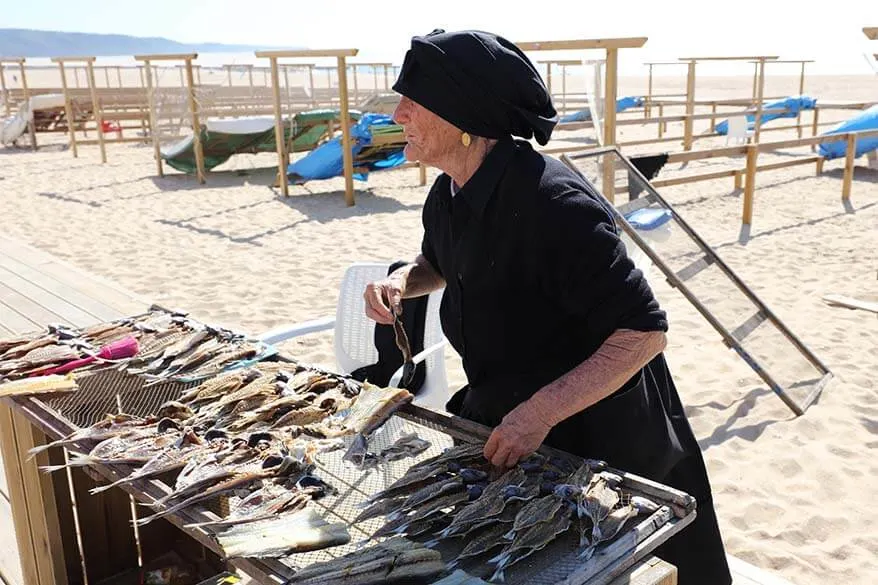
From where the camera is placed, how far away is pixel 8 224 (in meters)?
10.2

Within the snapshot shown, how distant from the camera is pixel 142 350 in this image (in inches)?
107

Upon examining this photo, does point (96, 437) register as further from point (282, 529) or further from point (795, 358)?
point (795, 358)

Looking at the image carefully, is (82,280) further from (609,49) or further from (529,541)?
(529,541)

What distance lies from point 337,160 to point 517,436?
37.0ft

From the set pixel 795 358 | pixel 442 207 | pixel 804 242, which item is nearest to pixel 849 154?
pixel 804 242

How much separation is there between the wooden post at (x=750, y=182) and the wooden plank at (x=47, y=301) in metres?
7.18

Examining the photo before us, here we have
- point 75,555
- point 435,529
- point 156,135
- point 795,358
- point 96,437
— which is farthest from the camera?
point 156,135

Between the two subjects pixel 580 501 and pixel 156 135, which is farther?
pixel 156 135

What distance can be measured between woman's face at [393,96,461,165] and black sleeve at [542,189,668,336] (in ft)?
0.95

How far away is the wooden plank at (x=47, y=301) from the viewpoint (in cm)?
518

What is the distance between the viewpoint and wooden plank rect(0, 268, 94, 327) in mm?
5178

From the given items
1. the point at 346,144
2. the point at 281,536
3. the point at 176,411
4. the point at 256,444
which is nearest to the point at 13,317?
the point at 176,411

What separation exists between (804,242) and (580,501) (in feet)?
25.9

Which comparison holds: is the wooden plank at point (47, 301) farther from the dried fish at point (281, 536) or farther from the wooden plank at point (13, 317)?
the dried fish at point (281, 536)
